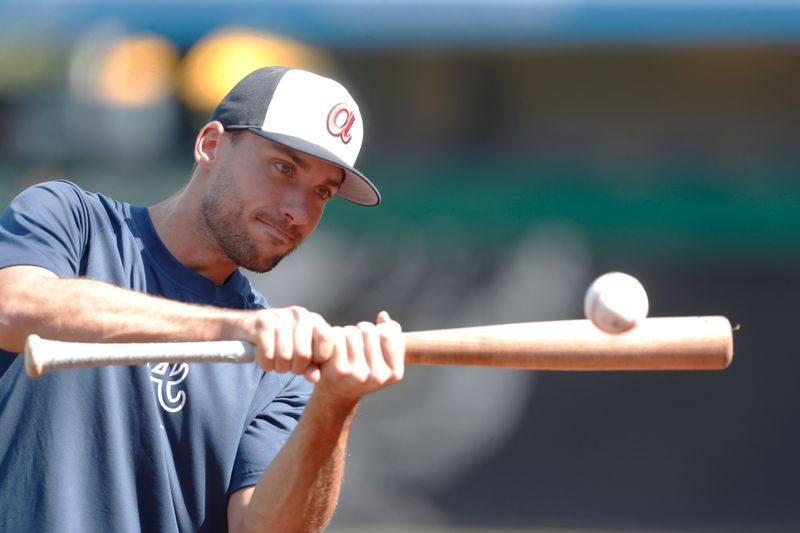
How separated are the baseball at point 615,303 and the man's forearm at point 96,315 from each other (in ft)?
2.49

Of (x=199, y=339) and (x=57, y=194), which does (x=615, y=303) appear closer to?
(x=199, y=339)

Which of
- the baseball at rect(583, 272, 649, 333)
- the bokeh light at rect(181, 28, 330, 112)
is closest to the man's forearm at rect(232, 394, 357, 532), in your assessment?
the baseball at rect(583, 272, 649, 333)


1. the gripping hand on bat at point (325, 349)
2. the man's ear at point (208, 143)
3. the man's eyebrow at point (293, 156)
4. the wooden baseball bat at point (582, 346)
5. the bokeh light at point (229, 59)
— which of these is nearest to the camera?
the gripping hand on bat at point (325, 349)

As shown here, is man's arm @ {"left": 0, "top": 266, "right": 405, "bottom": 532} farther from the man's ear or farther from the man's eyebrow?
the man's ear

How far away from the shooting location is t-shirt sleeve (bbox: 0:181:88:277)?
2855 millimetres

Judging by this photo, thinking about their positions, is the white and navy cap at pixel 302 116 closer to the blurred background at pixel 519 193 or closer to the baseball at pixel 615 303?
the baseball at pixel 615 303

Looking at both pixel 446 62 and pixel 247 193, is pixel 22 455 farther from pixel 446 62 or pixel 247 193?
pixel 446 62

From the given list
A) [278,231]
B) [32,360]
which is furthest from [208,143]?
[32,360]

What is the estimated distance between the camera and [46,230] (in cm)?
293

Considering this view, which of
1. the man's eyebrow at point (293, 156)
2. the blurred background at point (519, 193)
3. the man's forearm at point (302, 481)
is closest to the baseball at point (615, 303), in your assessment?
the man's forearm at point (302, 481)

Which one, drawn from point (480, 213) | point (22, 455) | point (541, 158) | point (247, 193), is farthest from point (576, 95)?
point (22, 455)

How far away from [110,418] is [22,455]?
0.20 m

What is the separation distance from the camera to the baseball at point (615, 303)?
8.84ft

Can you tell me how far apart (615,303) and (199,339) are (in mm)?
859
